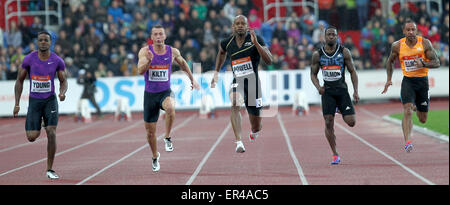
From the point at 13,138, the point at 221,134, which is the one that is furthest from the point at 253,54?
the point at 13,138

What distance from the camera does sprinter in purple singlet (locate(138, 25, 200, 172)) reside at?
10.4 metres

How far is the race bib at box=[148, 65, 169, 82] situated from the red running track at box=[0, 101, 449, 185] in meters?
1.62

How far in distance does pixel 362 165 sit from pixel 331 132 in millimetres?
1067

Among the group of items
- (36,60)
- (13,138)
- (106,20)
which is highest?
(106,20)

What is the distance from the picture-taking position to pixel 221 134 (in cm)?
1973

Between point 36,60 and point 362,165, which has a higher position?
point 36,60

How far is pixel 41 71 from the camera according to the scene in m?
11.0

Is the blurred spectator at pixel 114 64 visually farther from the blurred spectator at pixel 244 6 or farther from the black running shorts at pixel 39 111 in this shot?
the black running shorts at pixel 39 111

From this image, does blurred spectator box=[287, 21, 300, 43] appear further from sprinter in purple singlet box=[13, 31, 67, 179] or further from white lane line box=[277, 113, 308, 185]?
sprinter in purple singlet box=[13, 31, 67, 179]

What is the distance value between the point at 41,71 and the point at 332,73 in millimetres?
4306

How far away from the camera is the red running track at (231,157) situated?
1160 cm

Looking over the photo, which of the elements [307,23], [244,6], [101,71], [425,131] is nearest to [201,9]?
[244,6]


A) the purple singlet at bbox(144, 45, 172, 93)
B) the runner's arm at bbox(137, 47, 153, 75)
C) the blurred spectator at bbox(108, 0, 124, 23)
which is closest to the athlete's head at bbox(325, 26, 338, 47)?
the purple singlet at bbox(144, 45, 172, 93)

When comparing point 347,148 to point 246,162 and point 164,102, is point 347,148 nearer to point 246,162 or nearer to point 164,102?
point 246,162
